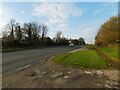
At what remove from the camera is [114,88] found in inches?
A: 146

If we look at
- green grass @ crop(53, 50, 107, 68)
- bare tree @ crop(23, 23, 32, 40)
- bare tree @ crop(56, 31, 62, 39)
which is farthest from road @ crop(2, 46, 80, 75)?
bare tree @ crop(56, 31, 62, 39)

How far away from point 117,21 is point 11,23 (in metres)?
40.7

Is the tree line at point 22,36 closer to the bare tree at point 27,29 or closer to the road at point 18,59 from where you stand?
the bare tree at point 27,29

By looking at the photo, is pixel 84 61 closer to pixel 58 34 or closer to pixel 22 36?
pixel 22 36

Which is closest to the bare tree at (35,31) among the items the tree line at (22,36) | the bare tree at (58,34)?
the tree line at (22,36)

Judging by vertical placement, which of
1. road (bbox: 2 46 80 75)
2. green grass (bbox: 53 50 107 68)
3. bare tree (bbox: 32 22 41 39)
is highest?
bare tree (bbox: 32 22 41 39)

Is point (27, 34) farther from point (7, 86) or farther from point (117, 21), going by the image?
point (7, 86)

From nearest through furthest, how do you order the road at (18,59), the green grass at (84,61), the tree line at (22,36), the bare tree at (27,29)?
the road at (18,59)
the green grass at (84,61)
the tree line at (22,36)
the bare tree at (27,29)

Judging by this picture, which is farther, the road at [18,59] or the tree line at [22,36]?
the tree line at [22,36]

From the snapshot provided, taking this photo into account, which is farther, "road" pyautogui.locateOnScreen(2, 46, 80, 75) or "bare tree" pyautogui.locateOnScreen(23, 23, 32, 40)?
"bare tree" pyautogui.locateOnScreen(23, 23, 32, 40)

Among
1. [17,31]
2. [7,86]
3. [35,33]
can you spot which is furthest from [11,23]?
[7,86]

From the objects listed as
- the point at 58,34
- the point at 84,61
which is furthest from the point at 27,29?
the point at 84,61

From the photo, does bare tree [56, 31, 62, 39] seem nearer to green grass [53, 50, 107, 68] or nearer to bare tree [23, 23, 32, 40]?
bare tree [23, 23, 32, 40]

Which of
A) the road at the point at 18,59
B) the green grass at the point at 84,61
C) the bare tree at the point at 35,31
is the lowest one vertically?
the road at the point at 18,59
